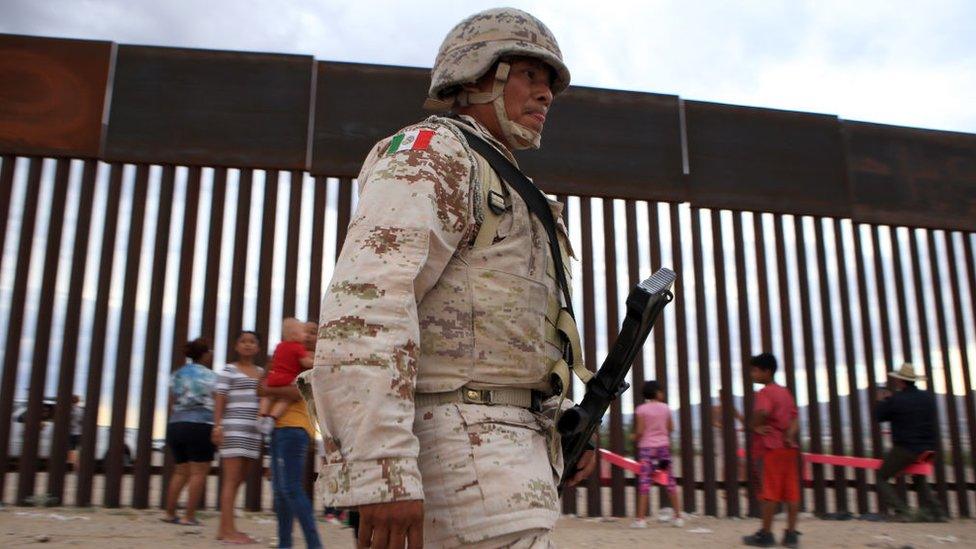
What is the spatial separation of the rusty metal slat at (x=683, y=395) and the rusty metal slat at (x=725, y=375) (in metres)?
0.31

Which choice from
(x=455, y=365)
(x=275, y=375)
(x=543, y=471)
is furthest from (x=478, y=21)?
(x=275, y=375)

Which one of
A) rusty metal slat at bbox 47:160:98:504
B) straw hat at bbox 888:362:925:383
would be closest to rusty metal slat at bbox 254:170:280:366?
rusty metal slat at bbox 47:160:98:504

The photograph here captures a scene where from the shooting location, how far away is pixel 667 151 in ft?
23.4

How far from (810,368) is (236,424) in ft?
16.5

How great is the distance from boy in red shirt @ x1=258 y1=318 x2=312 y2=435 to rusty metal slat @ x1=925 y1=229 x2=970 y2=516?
608cm

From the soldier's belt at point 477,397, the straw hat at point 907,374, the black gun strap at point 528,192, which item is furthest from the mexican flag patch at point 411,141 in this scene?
the straw hat at point 907,374

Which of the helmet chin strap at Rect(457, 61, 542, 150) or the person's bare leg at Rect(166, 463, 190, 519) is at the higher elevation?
the helmet chin strap at Rect(457, 61, 542, 150)

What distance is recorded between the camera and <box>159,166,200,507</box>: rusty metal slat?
238 inches

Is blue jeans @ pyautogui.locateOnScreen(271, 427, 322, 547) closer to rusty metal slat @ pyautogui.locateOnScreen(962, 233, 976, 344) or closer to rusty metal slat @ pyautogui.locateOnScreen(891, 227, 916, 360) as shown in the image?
rusty metal slat @ pyautogui.locateOnScreen(891, 227, 916, 360)

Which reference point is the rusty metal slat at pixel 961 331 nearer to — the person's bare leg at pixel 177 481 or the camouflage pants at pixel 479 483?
the person's bare leg at pixel 177 481

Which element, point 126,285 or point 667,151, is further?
point 667,151

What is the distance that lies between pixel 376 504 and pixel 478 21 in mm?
1111

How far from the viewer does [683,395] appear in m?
6.83

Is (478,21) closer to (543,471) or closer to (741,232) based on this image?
(543,471)
